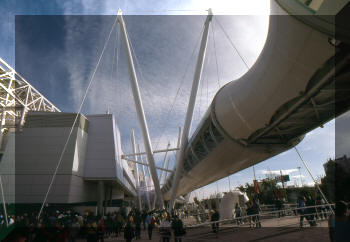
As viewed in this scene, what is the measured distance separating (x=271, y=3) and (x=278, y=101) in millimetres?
3184

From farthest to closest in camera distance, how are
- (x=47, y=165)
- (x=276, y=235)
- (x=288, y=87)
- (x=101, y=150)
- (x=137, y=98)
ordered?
(x=101, y=150), (x=47, y=165), (x=137, y=98), (x=276, y=235), (x=288, y=87)

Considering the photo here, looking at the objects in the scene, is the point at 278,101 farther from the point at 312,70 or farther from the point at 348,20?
the point at 348,20

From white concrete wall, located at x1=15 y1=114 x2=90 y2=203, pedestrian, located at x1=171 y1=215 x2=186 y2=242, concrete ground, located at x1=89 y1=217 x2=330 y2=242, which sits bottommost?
concrete ground, located at x1=89 y1=217 x2=330 y2=242

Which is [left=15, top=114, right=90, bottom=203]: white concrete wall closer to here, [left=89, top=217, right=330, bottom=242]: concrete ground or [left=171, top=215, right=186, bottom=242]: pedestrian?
[left=89, top=217, right=330, bottom=242]: concrete ground

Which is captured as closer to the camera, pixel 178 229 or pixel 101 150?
pixel 178 229

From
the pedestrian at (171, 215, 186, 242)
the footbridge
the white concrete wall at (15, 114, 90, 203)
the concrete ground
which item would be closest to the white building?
the white concrete wall at (15, 114, 90, 203)

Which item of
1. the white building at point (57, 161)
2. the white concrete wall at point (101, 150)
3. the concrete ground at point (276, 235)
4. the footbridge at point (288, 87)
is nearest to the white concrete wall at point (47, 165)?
the white building at point (57, 161)

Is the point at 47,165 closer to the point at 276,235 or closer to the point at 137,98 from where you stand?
the point at 137,98

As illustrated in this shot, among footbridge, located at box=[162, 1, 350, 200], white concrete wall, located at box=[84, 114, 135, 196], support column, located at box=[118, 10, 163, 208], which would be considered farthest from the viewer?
white concrete wall, located at box=[84, 114, 135, 196]

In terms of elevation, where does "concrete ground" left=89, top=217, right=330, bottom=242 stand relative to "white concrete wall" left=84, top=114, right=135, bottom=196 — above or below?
below

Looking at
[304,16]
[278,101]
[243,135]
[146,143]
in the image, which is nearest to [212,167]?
[146,143]

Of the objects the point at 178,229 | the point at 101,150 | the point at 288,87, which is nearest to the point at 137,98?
the point at 178,229

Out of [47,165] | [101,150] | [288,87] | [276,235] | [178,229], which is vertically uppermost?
[101,150]

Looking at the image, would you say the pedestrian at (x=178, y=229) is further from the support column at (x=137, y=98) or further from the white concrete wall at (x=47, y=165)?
the white concrete wall at (x=47, y=165)
